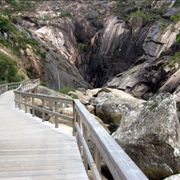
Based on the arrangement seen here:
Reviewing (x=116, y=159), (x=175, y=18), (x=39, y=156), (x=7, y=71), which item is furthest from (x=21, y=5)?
(x=116, y=159)

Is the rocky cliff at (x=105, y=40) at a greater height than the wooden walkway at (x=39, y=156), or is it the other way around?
the wooden walkway at (x=39, y=156)

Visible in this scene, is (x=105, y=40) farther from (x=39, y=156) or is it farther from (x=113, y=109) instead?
(x=39, y=156)

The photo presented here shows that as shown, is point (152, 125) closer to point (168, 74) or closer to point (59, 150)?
point (59, 150)

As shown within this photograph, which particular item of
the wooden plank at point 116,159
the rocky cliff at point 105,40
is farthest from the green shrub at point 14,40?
the wooden plank at point 116,159

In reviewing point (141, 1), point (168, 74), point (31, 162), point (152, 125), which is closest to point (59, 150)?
point (31, 162)

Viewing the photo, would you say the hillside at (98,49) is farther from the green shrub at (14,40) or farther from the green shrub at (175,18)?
the green shrub at (175,18)

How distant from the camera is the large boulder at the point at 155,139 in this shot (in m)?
9.48

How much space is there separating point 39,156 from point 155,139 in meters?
3.44

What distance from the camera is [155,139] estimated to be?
979 centimetres

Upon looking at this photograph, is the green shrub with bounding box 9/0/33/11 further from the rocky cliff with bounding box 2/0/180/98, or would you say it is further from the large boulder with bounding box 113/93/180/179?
the large boulder with bounding box 113/93/180/179

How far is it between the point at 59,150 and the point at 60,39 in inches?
2483

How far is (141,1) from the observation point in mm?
78875

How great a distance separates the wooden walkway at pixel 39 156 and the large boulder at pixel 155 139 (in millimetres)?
1813

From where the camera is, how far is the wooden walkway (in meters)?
6.40
